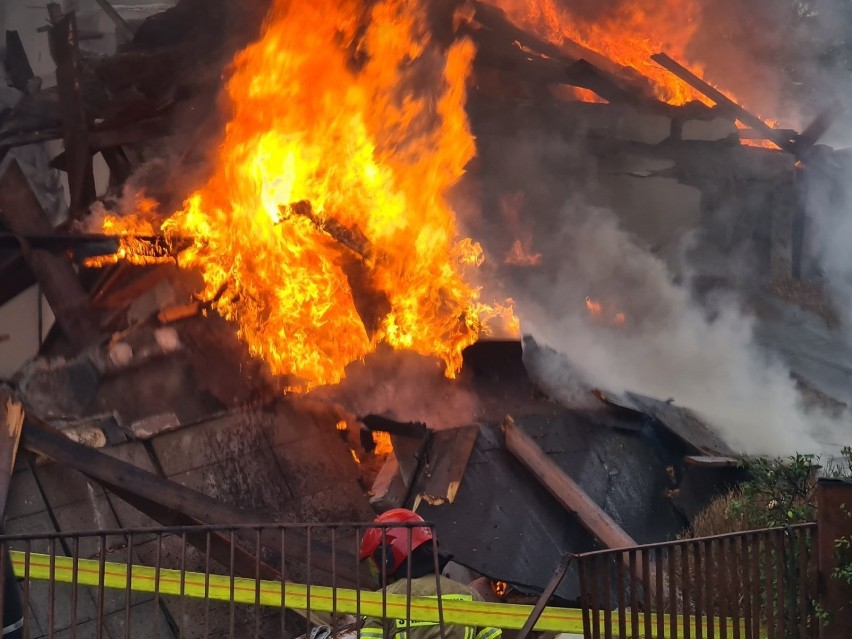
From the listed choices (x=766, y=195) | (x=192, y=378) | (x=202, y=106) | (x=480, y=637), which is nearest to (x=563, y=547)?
Result: (x=480, y=637)

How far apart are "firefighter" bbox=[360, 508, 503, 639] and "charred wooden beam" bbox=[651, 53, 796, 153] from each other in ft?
28.5

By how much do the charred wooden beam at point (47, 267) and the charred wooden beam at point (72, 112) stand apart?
499 millimetres

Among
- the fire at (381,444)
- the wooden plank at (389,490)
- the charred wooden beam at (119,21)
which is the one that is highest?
the charred wooden beam at (119,21)

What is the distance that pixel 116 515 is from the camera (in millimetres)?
6383

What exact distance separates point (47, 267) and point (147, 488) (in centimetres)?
244

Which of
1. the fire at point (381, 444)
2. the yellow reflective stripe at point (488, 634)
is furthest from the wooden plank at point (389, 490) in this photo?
the yellow reflective stripe at point (488, 634)

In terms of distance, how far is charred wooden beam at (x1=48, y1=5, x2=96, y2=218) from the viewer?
7609 mm

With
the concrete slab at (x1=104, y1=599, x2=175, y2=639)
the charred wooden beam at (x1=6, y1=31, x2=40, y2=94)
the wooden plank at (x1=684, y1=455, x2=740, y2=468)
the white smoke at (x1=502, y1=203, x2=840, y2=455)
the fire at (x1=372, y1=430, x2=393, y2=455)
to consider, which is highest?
the charred wooden beam at (x1=6, y1=31, x2=40, y2=94)

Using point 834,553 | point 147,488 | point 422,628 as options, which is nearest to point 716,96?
point 834,553

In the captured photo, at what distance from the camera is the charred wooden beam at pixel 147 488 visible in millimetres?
6008

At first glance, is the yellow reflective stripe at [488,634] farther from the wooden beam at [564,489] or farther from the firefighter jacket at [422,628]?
the wooden beam at [564,489]

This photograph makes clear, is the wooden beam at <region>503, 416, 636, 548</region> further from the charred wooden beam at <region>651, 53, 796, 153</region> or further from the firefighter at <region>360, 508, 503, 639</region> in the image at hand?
the charred wooden beam at <region>651, 53, 796, 153</region>

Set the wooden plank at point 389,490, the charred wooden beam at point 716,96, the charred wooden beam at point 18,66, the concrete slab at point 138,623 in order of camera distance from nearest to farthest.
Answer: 1. the concrete slab at point 138,623
2. the wooden plank at point 389,490
3. the charred wooden beam at point 18,66
4. the charred wooden beam at point 716,96

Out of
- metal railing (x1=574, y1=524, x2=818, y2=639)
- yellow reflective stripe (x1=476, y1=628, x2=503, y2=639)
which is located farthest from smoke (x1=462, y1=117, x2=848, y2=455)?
yellow reflective stripe (x1=476, y1=628, x2=503, y2=639)
